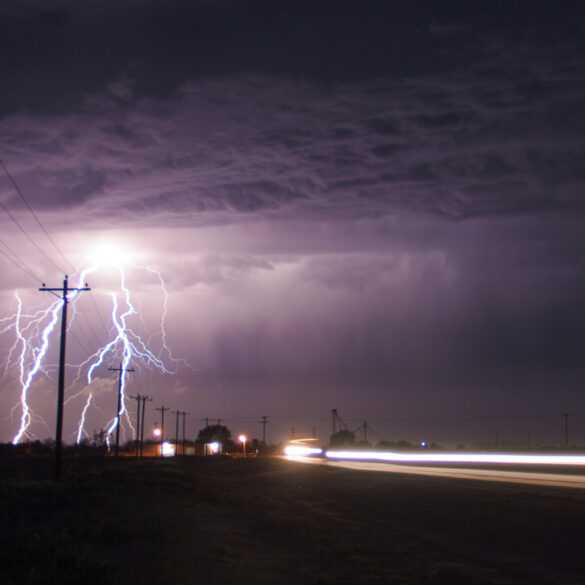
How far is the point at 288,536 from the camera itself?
17844 mm

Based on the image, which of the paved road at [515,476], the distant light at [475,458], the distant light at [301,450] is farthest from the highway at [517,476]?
the distant light at [301,450]

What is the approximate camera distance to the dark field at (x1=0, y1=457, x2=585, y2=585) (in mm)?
11727

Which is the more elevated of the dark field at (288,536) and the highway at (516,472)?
the dark field at (288,536)

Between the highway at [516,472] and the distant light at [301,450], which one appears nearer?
the highway at [516,472]

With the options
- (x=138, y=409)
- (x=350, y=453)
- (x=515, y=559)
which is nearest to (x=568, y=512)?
(x=515, y=559)

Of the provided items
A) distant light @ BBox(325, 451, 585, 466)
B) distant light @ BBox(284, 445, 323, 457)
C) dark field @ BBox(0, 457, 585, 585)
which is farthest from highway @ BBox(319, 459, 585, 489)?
distant light @ BBox(284, 445, 323, 457)

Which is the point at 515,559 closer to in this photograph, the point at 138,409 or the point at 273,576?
the point at 273,576

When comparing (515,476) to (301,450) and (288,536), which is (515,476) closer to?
(288,536)

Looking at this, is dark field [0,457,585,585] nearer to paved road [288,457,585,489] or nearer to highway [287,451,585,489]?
paved road [288,457,585,489]

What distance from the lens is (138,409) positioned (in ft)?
291

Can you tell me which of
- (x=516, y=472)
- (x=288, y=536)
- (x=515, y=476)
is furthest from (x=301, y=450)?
(x=288, y=536)

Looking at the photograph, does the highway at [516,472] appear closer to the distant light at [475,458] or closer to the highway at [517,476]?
the highway at [517,476]

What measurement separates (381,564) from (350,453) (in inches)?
3436

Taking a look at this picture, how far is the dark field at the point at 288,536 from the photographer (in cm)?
1173
